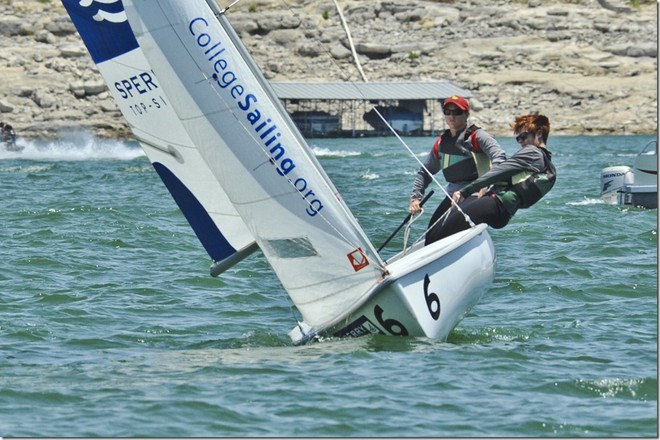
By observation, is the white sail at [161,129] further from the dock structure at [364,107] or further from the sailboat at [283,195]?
the dock structure at [364,107]

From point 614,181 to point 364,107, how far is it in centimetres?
6023

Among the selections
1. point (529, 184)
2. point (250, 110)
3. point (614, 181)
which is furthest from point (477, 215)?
point (614, 181)

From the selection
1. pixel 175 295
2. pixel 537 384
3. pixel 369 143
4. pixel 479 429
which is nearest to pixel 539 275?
pixel 175 295

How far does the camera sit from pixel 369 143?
231ft

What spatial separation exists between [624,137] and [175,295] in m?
69.3

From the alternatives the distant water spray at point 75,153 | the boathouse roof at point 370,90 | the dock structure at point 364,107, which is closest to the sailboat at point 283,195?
the distant water spray at point 75,153

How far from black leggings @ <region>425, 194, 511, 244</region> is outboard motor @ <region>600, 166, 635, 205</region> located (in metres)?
14.8

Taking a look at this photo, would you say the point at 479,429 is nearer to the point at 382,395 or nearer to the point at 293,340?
the point at 382,395

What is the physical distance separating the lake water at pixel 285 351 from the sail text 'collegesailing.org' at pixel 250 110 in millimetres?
1372

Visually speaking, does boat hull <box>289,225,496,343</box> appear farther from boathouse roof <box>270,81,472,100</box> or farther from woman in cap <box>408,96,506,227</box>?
boathouse roof <box>270,81,472,100</box>

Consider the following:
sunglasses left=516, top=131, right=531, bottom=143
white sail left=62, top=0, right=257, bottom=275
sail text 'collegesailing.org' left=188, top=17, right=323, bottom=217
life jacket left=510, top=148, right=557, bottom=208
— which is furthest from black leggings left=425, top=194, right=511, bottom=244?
white sail left=62, top=0, right=257, bottom=275

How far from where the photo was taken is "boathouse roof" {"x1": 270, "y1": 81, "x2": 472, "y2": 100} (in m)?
80.5

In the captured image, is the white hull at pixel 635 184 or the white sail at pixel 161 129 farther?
the white hull at pixel 635 184

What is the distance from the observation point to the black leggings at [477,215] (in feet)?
39.6
